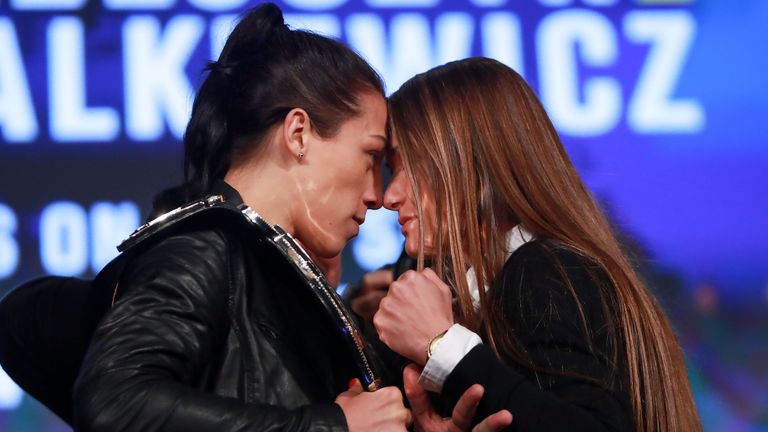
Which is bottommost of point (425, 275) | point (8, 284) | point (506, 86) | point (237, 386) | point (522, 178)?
point (8, 284)

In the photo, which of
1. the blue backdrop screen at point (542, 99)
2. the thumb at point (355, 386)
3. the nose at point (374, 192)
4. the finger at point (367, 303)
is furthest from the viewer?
the blue backdrop screen at point (542, 99)

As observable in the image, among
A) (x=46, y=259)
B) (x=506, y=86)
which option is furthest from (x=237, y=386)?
(x=46, y=259)

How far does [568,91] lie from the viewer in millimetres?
2920

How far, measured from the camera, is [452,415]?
4.67 ft

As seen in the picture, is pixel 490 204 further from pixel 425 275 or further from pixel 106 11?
pixel 106 11

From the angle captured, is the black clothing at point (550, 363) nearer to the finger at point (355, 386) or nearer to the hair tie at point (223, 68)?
the finger at point (355, 386)

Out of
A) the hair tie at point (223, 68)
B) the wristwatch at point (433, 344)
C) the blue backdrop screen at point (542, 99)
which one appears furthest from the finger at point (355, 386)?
the blue backdrop screen at point (542, 99)

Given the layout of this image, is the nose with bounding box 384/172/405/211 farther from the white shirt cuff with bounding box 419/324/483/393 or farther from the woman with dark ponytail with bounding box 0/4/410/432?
the white shirt cuff with bounding box 419/324/483/393

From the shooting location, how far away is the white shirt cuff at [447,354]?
54.5 inches

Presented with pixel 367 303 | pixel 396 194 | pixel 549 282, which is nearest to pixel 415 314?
pixel 549 282

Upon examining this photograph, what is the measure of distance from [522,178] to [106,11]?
1668mm

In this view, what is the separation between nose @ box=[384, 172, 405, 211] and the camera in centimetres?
169

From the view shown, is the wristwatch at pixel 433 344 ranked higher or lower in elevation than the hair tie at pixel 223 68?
lower

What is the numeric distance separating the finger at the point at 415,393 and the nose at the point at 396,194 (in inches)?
12.3
